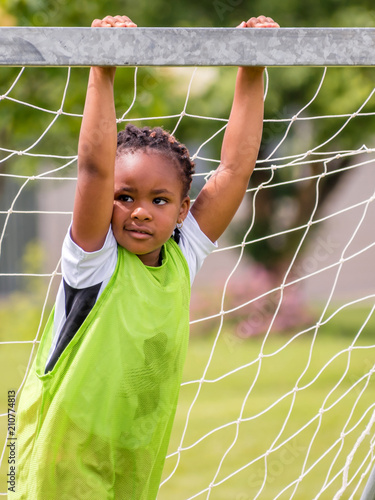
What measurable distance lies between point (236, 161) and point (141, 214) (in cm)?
34

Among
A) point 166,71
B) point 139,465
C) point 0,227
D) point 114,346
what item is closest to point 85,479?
point 139,465

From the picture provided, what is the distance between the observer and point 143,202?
1.59 meters

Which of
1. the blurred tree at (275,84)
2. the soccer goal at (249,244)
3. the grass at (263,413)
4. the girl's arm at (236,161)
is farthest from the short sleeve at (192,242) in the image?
the blurred tree at (275,84)

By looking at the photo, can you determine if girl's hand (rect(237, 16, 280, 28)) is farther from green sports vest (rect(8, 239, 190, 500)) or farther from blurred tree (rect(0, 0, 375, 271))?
blurred tree (rect(0, 0, 375, 271))

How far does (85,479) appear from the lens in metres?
1.57

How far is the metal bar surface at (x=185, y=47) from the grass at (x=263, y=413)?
3.80 feet

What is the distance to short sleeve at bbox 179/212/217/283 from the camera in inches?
70.1

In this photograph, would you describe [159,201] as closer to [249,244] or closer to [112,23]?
[112,23]

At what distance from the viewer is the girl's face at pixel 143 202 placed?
1.58 meters

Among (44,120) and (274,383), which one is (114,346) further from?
(274,383)

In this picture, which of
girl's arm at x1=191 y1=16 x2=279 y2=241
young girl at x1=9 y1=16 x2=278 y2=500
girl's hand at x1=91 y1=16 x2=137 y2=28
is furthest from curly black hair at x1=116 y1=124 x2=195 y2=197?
girl's hand at x1=91 y1=16 x2=137 y2=28

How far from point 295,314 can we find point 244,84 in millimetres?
7398

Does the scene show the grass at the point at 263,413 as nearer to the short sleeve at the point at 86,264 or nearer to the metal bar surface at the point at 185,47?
the short sleeve at the point at 86,264

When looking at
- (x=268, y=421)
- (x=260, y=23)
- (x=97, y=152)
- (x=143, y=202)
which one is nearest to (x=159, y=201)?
(x=143, y=202)
